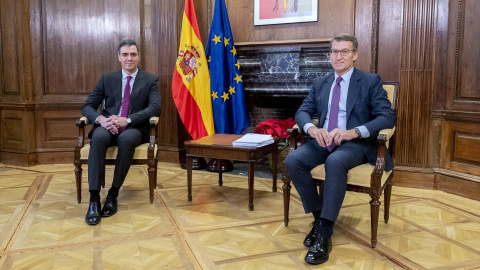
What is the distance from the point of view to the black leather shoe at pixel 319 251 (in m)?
2.21

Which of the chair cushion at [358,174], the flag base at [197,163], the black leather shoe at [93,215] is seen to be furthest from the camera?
the flag base at [197,163]

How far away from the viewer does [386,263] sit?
7.34 feet

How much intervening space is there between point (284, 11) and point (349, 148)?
270 centimetres

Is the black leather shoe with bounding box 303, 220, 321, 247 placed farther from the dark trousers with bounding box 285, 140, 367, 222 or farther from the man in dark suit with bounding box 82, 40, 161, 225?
the man in dark suit with bounding box 82, 40, 161, 225

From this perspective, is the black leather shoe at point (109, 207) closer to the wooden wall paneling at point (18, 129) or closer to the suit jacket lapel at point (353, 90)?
the suit jacket lapel at point (353, 90)

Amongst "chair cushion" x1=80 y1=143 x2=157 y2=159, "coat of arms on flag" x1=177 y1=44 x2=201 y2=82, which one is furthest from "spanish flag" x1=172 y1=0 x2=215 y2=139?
"chair cushion" x1=80 y1=143 x2=157 y2=159

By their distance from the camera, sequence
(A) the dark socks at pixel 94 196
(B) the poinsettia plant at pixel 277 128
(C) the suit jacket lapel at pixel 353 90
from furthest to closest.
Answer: (B) the poinsettia plant at pixel 277 128
(A) the dark socks at pixel 94 196
(C) the suit jacket lapel at pixel 353 90

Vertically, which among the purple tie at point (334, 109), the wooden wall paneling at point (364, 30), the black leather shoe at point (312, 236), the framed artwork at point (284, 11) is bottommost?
the black leather shoe at point (312, 236)

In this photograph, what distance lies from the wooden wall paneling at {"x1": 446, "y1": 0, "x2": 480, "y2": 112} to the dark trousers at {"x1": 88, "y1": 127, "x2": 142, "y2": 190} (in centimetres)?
289

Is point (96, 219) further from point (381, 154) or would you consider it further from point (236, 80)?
point (236, 80)

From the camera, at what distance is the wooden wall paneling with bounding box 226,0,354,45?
4.51m

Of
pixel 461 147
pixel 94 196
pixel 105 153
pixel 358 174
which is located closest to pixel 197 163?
pixel 105 153

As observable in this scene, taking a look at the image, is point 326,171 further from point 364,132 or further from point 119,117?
point 119,117

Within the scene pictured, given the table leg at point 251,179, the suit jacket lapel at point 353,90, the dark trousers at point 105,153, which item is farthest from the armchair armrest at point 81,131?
the suit jacket lapel at point 353,90
